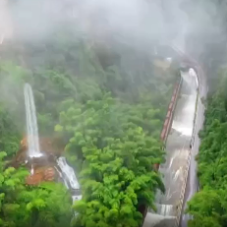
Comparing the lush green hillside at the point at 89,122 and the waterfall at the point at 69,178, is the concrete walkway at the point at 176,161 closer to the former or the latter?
the lush green hillside at the point at 89,122

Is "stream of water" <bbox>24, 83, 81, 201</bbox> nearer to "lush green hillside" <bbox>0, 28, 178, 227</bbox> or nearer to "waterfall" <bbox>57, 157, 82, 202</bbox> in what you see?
"waterfall" <bbox>57, 157, 82, 202</bbox>

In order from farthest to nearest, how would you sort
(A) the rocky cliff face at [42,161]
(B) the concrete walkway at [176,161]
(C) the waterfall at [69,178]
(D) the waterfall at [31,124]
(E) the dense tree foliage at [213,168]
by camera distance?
(D) the waterfall at [31,124]
(A) the rocky cliff face at [42,161]
(B) the concrete walkway at [176,161]
(C) the waterfall at [69,178]
(E) the dense tree foliage at [213,168]

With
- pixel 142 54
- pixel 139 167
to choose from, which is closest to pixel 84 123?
pixel 139 167

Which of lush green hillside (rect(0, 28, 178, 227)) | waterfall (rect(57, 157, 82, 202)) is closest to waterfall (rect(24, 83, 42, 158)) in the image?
lush green hillside (rect(0, 28, 178, 227))

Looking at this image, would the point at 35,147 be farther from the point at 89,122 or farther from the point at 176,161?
the point at 176,161

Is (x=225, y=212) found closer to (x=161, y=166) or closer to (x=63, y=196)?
(x=63, y=196)

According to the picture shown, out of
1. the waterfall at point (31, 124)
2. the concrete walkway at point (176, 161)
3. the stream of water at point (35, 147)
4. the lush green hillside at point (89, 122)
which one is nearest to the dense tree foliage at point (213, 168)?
the concrete walkway at point (176, 161)
